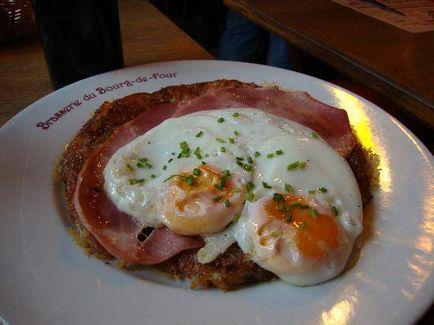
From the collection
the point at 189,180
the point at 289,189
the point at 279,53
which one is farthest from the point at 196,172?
the point at 279,53

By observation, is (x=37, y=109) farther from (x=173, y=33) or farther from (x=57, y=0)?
(x=173, y=33)

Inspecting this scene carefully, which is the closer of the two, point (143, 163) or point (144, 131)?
point (143, 163)

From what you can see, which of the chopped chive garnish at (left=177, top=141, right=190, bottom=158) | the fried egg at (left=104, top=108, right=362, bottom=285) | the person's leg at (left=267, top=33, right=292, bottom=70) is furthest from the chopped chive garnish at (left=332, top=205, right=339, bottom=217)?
the person's leg at (left=267, top=33, right=292, bottom=70)

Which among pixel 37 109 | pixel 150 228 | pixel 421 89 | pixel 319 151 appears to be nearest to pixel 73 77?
pixel 37 109

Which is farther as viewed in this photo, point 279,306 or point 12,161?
point 12,161

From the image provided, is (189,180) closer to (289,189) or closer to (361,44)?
(289,189)

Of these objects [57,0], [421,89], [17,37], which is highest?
[57,0]
